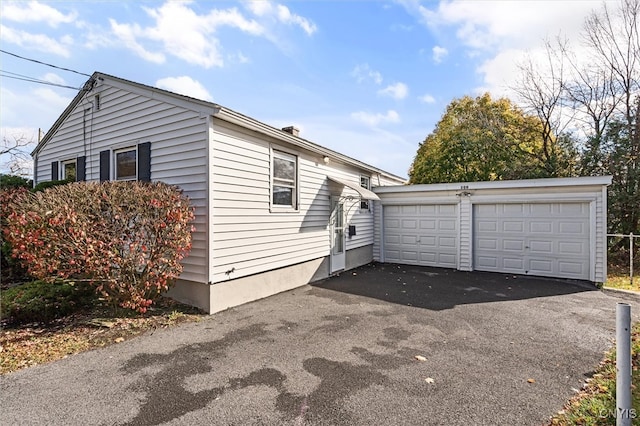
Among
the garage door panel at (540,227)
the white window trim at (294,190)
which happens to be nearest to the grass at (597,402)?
the white window trim at (294,190)

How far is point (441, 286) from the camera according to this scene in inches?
317

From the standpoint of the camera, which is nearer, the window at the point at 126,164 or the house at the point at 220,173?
the house at the point at 220,173

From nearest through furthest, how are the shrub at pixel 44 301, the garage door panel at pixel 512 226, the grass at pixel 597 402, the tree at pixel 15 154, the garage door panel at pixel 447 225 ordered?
the grass at pixel 597 402, the shrub at pixel 44 301, the garage door panel at pixel 512 226, the garage door panel at pixel 447 225, the tree at pixel 15 154

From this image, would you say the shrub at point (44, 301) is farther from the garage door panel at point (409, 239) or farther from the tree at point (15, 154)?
the tree at point (15, 154)

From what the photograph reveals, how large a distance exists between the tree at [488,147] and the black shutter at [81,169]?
1648cm

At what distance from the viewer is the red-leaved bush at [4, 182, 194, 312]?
4.63 meters

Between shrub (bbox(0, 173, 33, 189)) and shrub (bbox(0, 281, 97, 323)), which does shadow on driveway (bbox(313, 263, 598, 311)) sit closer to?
shrub (bbox(0, 281, 97, 323))

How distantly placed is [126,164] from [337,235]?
5860 millimetres

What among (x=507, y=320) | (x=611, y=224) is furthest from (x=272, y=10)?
(x=611, y=224)

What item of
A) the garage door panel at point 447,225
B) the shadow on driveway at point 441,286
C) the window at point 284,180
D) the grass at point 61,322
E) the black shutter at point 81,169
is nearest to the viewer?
the grass at point 61,322

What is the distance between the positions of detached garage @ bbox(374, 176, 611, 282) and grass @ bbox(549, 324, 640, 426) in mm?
6201

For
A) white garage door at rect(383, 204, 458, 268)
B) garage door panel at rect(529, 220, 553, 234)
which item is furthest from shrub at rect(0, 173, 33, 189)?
garage door panel at rect(529, 220, 553, 234)

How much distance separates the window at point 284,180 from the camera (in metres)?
7.42

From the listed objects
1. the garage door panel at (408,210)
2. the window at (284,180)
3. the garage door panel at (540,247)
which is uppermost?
the window at (284,180)
